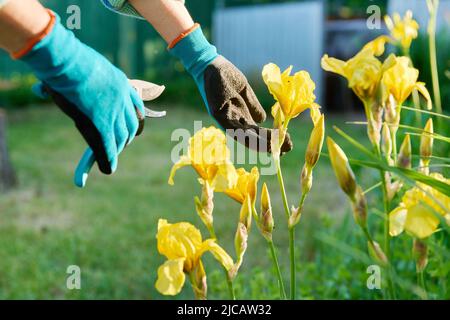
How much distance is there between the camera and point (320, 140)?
82 centimetres

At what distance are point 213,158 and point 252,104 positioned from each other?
0.42m

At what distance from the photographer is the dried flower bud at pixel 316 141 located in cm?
82

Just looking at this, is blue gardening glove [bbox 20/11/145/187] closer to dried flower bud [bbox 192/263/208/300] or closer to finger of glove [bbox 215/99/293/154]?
finger of glove [bbox 215/99/293/154]

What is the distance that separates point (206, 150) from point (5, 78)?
6196 millimetres

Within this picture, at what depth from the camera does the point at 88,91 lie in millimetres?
973

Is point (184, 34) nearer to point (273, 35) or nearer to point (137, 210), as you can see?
point (137, 210)

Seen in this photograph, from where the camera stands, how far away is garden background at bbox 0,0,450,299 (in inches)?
79.0

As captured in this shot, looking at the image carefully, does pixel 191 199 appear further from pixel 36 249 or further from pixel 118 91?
pixel 118 91

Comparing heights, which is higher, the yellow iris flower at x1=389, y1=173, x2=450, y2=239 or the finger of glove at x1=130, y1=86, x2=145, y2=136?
the finger of glove at x1=130, y1=86, x2=145, y2=136

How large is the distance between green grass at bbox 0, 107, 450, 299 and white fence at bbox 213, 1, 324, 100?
2.51 metres

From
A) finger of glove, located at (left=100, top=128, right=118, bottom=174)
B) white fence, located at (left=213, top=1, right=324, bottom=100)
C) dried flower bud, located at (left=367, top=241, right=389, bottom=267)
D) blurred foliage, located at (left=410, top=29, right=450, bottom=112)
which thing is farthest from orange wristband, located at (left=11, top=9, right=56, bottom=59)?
white fence, located at (left=213, top=1, right=324, bottom=100)

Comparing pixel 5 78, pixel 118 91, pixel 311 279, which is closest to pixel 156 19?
pixel 118 91

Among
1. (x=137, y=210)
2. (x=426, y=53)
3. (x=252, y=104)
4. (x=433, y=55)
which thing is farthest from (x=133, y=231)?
(x=426, y=53)

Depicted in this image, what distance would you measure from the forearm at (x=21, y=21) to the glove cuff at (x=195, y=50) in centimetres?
34
